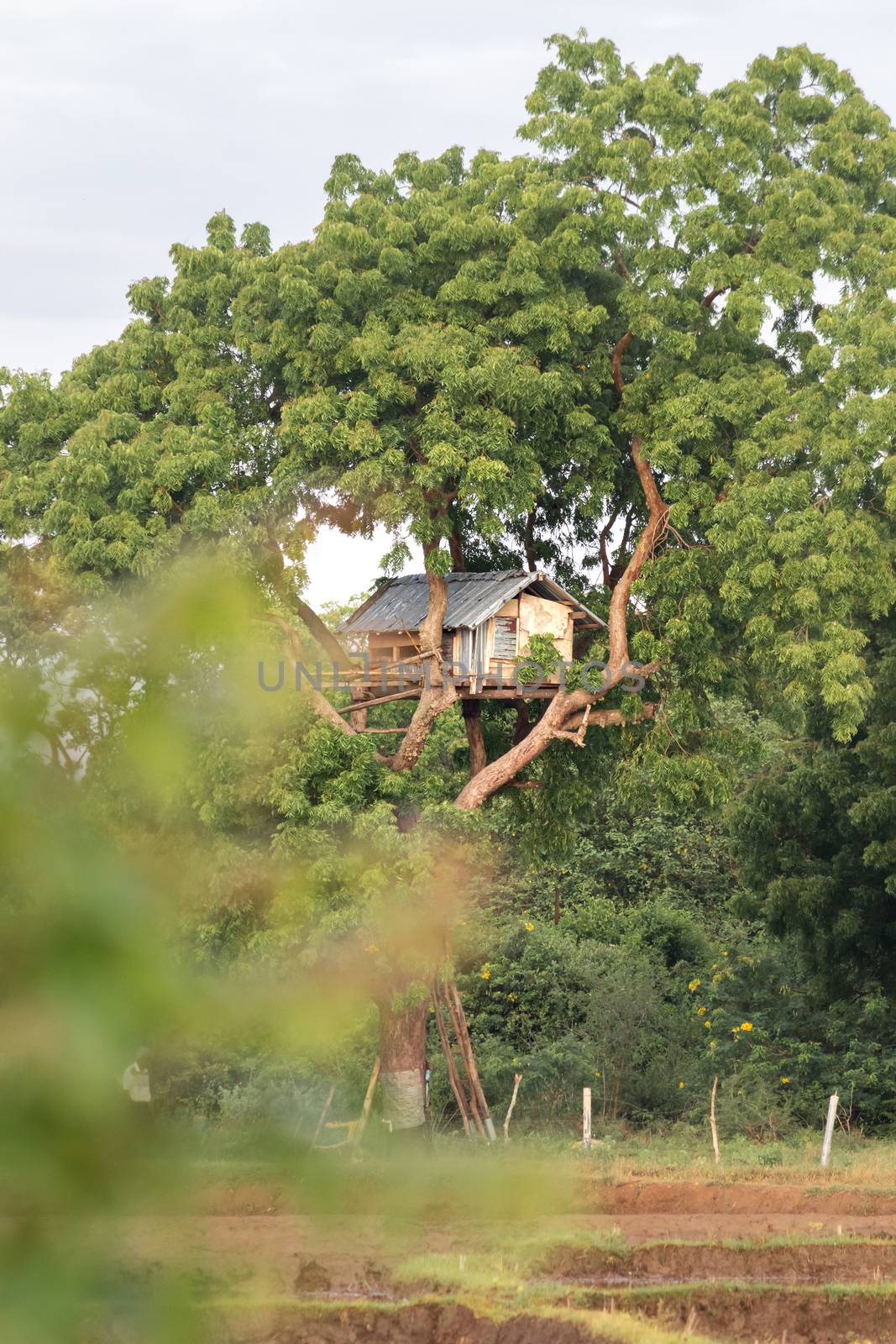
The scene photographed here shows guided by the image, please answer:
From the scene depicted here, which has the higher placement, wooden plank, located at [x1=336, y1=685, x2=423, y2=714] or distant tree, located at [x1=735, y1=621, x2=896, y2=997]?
wooden plank, located at [x1=336, y1=685, x2=423, y2=714]

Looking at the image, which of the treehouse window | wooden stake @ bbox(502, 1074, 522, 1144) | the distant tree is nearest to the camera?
wooden stake @ bbox(502, 1074, 522, 1144)

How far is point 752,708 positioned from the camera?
26.6m

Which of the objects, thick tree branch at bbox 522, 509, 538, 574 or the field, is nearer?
the field

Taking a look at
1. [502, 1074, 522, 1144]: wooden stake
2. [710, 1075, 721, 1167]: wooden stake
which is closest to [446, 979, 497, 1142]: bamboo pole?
[502, 1074, 522, 1144]: wooden stake

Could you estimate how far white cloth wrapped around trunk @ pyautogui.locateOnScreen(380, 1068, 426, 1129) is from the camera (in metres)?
13.8

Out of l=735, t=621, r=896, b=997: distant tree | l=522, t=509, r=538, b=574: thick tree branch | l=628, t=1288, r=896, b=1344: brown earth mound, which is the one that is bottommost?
l=628, t=1288, r=896, b=1344: brown earth mound

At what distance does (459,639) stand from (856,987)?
6.49 metres

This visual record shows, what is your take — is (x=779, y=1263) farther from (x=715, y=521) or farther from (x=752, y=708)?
(x=752, y=708)

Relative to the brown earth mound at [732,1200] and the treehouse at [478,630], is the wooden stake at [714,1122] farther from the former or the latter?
the treehouse at [478,630]

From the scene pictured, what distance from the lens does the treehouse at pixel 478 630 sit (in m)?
14.2

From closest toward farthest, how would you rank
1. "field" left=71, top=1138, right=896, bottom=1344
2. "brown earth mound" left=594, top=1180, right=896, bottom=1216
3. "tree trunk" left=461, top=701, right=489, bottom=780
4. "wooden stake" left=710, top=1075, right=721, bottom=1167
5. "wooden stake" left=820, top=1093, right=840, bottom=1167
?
1. "field" left=71, top=1138, right=896, bottom=1344
2. "brown earth mound" left=594, top=1180, right=896, bottom=1216
3. "wooden stake" left=820, top=1093, right=840, bottom=1167
4. "wooden stake" left=710, top=1075, right=721, bottom=1167
5. "tree trunk" left=461, top=701, right=489, bottom=780

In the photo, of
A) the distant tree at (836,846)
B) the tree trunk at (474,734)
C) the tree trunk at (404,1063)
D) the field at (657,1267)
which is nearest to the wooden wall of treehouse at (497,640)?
the tree trunk at (474,734)

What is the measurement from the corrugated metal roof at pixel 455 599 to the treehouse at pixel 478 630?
0.01 meters

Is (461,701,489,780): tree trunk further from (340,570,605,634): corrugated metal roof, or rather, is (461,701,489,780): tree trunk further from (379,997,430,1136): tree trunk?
(379,997,430,1136): tree trunk
